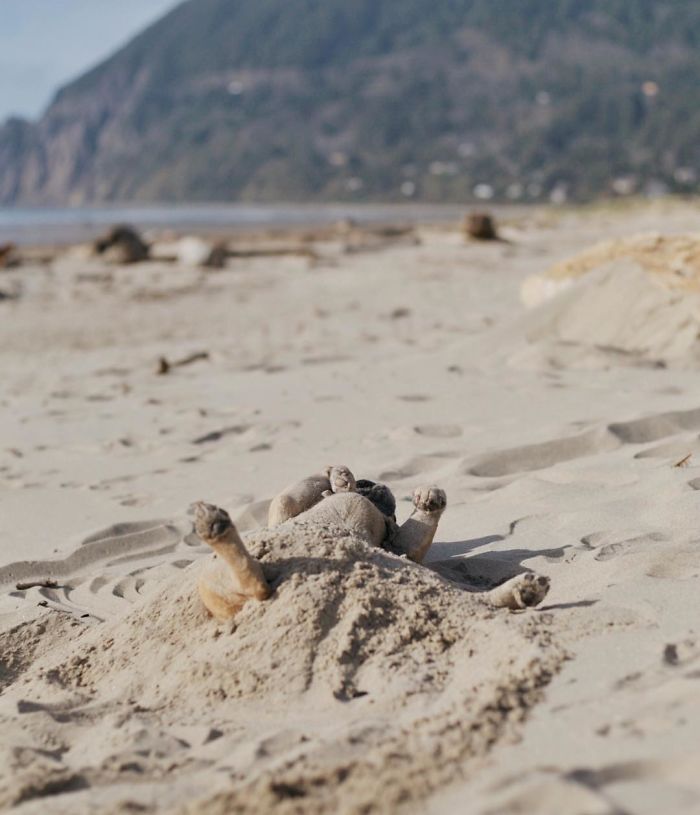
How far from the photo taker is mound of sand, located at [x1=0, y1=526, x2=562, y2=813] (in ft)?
5.99

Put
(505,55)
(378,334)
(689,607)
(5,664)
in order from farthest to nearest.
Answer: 1. (505,55)
2. (378,334)
3. (5,664)
4. (689,607)

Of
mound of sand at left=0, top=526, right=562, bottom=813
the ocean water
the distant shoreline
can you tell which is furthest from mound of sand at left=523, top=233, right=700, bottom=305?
the ocean water

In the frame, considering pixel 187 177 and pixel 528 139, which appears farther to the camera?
pixel 187 177

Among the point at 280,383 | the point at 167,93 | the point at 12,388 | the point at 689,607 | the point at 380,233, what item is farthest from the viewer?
the point at 167,93

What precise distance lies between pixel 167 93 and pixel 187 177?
53.8m

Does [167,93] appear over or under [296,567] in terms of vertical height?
over

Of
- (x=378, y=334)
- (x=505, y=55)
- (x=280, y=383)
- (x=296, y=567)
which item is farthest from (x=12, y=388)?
(x=505, y=55)

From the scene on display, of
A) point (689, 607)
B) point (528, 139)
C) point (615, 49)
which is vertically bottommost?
point (689, 607)

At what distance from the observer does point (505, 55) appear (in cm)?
16188

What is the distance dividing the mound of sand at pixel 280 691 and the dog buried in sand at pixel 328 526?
0.06 meters

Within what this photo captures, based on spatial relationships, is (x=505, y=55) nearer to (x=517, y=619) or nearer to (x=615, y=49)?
(x=615, y=49)

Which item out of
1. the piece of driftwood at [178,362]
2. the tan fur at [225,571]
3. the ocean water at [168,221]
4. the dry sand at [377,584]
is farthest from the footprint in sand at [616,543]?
the ocean water at [168,221]

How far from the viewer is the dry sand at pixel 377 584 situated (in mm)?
1827

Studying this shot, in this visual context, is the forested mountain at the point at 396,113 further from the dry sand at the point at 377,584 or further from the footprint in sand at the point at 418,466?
the footprint in sand at the point at 418,466
